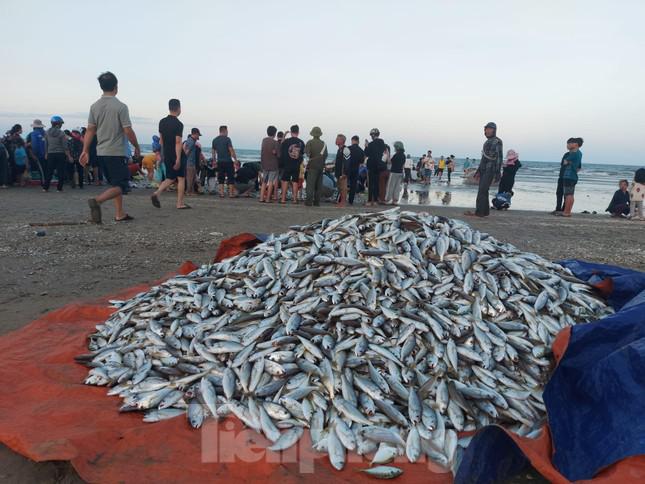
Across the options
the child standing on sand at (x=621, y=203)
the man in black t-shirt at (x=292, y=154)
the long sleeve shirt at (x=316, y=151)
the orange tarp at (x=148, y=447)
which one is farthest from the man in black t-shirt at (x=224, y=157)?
the child standing on sand at (x=621, y=203)

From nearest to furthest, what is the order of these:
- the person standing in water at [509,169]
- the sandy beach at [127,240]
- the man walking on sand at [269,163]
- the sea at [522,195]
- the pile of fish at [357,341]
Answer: the pile of fish at [357,341], the sandy beach at [127,240], the man walking on sand at [269,163], the person standing in water at [509,169], the sea at [522,195]

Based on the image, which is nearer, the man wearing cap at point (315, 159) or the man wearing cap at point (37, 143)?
the man wearing cap at point (315, 159)

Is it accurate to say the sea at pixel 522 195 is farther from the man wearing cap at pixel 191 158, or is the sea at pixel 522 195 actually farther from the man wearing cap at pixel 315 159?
the man wearing cap at pixel 191 158

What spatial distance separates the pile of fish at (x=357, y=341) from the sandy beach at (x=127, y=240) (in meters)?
1.16

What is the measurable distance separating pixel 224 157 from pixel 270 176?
1654 mm

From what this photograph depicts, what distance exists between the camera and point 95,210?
9.55 metres

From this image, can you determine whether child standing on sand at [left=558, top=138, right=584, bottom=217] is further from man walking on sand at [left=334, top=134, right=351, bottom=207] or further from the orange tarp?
the orange tarp

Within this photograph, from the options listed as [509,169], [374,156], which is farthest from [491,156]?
[509,169]

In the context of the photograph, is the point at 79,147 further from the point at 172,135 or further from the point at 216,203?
the point at 172,135

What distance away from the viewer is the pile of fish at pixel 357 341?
10.4 ft

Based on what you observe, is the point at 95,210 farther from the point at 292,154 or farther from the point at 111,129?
the point at 292,154

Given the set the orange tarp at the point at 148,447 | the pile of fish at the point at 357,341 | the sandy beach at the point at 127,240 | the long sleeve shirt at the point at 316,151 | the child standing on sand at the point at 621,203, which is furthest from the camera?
the child standing on sand at the point at 621,203

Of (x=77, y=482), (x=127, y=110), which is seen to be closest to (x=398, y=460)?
(x=77, y=482)

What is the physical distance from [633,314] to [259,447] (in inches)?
113
